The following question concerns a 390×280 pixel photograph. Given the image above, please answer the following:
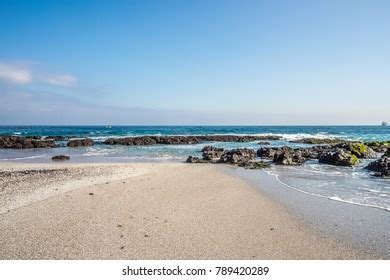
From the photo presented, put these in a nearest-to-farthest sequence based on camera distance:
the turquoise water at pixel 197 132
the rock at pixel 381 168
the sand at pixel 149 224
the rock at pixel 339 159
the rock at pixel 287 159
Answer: the sand at pixel 149 224, the rock at pixel 381 168, the rock at pixel 339 159, the rock at pixel 287 159, the turquoise water at pixel 197 132

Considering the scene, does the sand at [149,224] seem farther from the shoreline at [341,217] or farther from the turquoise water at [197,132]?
the turquoise water at [197,132]

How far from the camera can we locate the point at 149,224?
25.5 ft

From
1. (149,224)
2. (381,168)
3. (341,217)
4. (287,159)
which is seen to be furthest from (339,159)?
(149,224)

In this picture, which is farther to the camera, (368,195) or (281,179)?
(281,179)

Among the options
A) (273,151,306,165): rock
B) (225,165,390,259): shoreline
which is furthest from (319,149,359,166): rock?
(225,165,390,259): shoreline

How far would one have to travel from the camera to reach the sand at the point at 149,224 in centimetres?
623

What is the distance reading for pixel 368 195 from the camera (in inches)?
448

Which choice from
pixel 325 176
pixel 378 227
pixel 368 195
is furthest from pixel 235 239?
pixel 325 176

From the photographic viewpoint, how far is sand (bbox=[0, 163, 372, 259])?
623 cm

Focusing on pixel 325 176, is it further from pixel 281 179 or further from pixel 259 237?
pixel 259 237

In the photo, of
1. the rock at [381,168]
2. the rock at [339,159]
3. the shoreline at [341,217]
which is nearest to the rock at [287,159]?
the rock at [339,159]

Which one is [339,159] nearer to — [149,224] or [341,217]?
[341,217]
